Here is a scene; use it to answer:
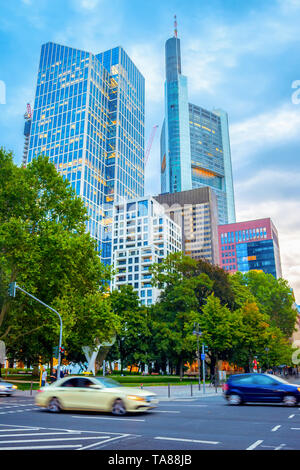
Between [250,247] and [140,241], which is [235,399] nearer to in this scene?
[140,241]

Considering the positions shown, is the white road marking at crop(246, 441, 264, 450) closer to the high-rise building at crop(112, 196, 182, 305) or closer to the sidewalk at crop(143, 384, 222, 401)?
the sidewalk at crop(143, 384, 222, 401)

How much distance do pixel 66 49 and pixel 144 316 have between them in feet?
472

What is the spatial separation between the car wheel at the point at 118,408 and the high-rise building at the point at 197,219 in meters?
171

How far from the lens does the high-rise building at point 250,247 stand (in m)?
172

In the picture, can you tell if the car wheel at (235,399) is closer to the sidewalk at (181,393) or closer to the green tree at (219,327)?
the sidewalk at (181,393)

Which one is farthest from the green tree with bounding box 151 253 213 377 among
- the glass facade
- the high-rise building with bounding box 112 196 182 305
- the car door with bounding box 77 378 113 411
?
the glass facade

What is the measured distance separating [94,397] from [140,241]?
356 feet

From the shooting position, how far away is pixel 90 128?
14962cm

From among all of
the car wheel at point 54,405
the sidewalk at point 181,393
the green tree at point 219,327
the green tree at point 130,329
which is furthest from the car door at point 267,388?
the green tree at point 130,329

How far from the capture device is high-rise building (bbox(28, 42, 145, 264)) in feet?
474

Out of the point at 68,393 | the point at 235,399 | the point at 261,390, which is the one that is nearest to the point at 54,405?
the point at 68,393

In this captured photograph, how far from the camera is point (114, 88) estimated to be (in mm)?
172625

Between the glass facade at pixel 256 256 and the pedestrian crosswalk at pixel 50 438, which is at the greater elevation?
the glass facade at pixel 256 256
